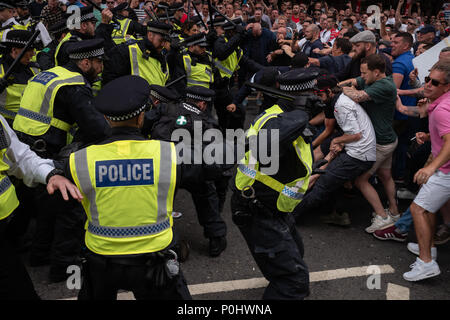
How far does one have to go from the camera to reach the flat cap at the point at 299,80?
9.58 feet

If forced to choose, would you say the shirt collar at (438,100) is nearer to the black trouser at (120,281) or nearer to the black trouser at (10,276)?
the black trouser at (120,281)

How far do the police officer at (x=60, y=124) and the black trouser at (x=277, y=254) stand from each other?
1550mm

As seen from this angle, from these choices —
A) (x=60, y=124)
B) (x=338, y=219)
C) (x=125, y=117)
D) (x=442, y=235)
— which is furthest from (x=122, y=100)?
(x=442, y=235)

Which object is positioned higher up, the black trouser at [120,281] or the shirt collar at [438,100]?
the shirt collar at [438,100]

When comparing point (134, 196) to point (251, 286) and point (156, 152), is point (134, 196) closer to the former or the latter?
point (156, 152)

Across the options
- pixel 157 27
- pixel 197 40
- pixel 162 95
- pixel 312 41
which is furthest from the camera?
pixel 312 41

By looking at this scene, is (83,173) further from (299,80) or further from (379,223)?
(379,223)

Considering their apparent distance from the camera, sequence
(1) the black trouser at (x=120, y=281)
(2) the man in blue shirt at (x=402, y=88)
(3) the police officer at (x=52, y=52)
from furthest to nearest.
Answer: (3) the police officer at (x=52, y=52) < (2) the man in blue shirt at (x=402, y=88) < (1) the black trouser at (x=120, y=281)

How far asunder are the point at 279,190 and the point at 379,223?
214 centimetres

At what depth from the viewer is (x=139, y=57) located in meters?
4.83

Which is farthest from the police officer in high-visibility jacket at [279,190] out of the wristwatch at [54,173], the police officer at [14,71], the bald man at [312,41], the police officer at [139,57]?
the bald man at [312,41]

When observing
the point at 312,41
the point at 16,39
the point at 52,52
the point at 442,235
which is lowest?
the point at 442,235
